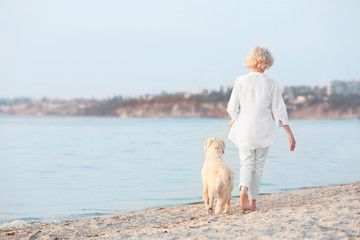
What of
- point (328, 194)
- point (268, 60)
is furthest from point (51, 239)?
point (328, 194)

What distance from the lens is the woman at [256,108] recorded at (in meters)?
5.02

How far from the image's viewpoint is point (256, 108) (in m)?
5.04

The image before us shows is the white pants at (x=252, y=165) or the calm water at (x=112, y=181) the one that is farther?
the calm water at (x=112, y=181)

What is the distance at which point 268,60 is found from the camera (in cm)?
500

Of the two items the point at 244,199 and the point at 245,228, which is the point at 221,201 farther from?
the point at 245,228

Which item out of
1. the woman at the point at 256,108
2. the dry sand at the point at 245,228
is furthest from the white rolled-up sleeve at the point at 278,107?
the dry sand at the point at 245,228

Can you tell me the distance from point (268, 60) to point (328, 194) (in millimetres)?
3978

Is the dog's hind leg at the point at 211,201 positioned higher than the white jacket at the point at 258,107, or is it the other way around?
the white jacket at the point at 258,107

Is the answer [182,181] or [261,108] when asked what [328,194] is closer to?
[261,108]

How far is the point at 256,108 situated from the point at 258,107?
0.03 metres

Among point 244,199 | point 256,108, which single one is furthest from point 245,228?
point 256,108

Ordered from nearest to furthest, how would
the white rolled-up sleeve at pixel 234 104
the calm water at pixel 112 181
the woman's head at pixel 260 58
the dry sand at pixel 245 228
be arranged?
the dry sand at pixel 245 228
the woman's head at pixel 260 58
the white rolled-up sleeve at pixel 234 104
the calm water at pixel 112 181

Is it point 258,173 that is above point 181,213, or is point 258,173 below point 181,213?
above

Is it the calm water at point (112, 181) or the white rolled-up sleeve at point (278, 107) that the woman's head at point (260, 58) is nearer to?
the white rolled-up sleeve at point (278, 107)
